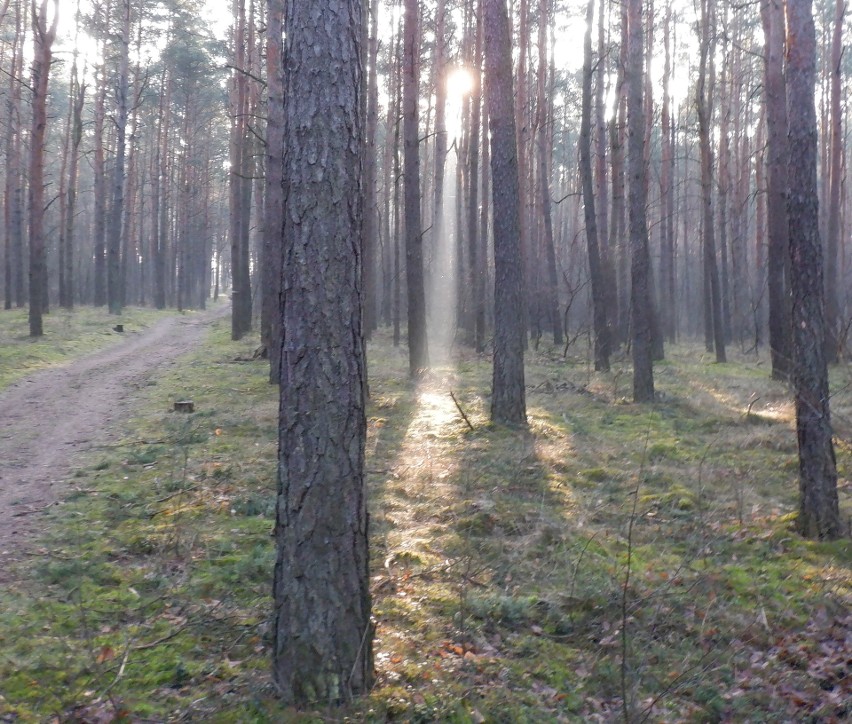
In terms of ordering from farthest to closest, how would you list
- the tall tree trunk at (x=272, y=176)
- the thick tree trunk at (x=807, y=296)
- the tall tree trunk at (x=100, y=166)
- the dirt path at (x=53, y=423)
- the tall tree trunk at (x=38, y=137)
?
the tall tree trunk at (x=100, y=166)
the tall tree trunk at (x=38, y=137)
the tall tree trunk at (x=272, y=176)
the dirt path at (x=53, y=423)
the thick tree trunk at (x=807, y=296)

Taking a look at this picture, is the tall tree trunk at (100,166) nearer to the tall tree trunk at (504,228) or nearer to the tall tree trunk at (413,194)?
the tall tree trunk at (413,194)

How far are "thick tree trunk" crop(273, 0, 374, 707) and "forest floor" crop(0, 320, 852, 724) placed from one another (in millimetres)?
Result: 321

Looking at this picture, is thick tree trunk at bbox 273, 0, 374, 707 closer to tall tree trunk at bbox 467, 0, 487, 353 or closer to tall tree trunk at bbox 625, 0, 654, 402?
tall tree trunk at bbox 625, 0, 654, 402

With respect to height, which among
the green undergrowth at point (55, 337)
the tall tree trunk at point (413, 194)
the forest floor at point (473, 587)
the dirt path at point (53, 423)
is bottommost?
the forest floor at point (473, 587)

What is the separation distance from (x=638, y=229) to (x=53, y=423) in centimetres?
922

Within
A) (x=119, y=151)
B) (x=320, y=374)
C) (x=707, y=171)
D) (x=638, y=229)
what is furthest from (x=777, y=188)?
(x=119, y=151)

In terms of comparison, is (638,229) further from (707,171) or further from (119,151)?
(119,151)

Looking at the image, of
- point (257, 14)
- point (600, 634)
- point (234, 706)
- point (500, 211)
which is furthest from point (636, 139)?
point (257, 14)

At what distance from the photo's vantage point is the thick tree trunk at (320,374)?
12.8 ft

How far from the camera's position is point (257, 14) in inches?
952

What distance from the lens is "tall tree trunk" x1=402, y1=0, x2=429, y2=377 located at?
1476 cm

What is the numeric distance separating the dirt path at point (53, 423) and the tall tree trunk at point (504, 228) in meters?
5.00

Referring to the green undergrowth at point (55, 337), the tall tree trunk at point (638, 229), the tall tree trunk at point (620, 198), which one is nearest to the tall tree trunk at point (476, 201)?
the tall tree trunk at point (620, 198)

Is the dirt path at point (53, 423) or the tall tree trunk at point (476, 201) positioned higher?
the tall tree trunk at point (476, 201)
